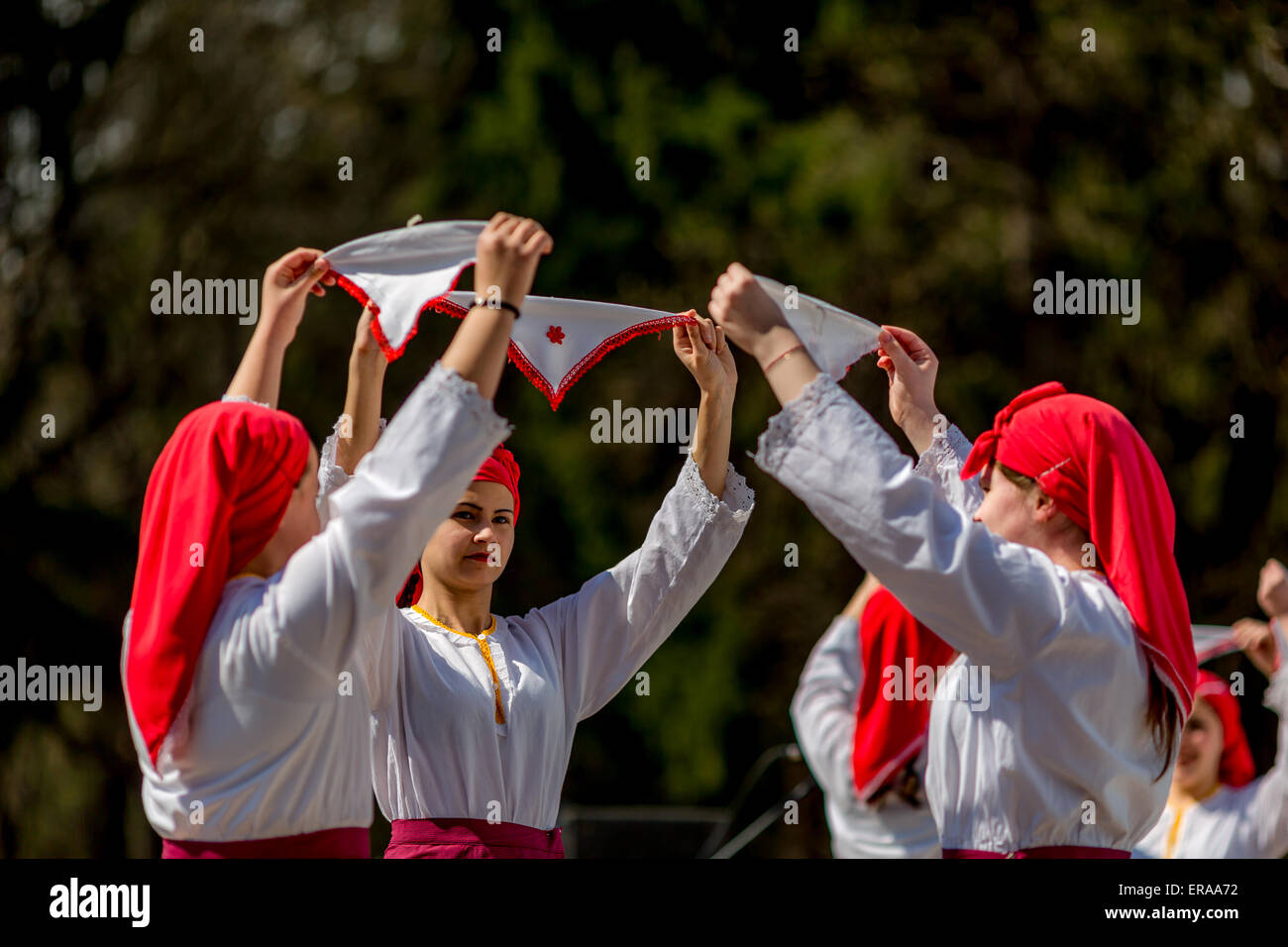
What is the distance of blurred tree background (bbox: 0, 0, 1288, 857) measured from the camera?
9.61 meters

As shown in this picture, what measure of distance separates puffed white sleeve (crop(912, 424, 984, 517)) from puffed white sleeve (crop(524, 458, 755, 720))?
0.44 m

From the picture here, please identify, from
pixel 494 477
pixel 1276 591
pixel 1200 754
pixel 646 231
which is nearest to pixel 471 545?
pixel 494 477

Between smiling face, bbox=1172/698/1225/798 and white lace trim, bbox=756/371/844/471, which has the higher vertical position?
white lace trim, bbox=756/371/844/471

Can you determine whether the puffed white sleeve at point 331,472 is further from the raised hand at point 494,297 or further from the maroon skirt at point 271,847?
the maroon skirt at point 271,847

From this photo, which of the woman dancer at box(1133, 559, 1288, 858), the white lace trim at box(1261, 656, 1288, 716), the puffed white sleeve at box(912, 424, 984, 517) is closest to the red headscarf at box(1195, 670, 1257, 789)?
the woman dancer at box(1133, 559, 1288, 858)

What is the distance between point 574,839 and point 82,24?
21.5ft

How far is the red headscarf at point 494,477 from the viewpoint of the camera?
339cm

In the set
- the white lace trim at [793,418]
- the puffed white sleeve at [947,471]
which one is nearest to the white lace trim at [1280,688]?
the puffed white sleeve at [947,471]

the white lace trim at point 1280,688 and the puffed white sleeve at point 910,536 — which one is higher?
the puffed white sleeve at point 910,536

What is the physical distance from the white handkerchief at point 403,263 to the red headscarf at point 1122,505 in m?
1.17

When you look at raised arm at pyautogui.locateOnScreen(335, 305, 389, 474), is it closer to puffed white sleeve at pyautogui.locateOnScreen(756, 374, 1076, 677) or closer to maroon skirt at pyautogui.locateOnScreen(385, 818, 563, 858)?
maroon skirt at pyautogui.locateOnScreen(385, 818, 563, 858)

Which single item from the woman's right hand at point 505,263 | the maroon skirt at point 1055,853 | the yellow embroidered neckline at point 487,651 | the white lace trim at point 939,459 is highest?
the woman's right hand at point 505,263

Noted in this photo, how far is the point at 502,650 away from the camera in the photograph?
329cm

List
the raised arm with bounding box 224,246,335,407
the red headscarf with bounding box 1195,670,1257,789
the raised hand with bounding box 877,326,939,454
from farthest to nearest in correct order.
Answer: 1. the red headscarf with bounding box 1195,670,1257,789
2. the raised hand with bounding box 877,326,939,454
3. the raised arm with bounding box 224,246,335,407
